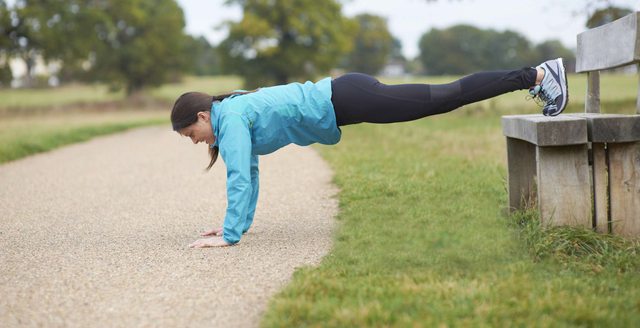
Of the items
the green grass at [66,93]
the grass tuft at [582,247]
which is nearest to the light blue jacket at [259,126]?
the grass tuft at [582,247]

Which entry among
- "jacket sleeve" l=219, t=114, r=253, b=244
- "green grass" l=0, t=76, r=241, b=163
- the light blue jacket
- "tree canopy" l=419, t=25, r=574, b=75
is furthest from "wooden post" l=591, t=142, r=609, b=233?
"tree canopy" l=419, t=25, r=574, b=75

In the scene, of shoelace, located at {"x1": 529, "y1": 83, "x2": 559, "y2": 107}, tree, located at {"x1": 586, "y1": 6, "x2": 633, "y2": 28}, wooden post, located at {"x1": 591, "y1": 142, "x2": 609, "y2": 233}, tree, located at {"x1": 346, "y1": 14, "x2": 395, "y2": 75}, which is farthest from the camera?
tree, located at {"x1": 346, "y1": 14, "x2": 395, "y2": 75}

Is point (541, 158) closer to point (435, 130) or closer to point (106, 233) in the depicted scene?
point (106, 233)

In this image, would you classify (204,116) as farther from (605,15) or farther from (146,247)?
(605,15)

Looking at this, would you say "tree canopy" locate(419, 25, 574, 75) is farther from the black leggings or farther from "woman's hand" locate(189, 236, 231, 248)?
"woman's hand" locate(189, 236, 231, 248)

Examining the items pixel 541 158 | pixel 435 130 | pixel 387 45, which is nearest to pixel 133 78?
pixel 435 130

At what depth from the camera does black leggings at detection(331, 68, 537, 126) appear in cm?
445

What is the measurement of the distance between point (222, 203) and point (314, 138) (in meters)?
2.29

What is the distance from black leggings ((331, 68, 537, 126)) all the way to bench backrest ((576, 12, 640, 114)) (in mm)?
569

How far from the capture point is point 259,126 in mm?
4738

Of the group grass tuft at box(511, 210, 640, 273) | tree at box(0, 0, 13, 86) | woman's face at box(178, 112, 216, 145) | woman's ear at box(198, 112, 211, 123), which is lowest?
grass tuft at box(511, 210, 640, 273)

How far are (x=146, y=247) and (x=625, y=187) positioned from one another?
3.31m

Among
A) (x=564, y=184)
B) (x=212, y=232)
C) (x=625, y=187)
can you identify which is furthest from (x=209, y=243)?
(x=625, y=187)

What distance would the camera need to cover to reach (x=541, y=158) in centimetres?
415
